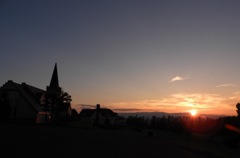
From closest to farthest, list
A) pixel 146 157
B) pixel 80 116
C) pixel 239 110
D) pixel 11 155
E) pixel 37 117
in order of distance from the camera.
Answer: pixel 11 155 < pixel 146 157 < pixel 37 117 < pixel 239 110 < pixel 80 116

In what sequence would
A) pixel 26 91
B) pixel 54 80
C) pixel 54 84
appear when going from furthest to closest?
pixel 54 80, pixel 54 84, pixel 26 91

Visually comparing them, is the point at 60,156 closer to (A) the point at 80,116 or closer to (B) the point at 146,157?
(B) the point at 146,157

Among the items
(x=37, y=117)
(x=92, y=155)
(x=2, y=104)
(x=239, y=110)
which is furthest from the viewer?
(x=239, y=110)

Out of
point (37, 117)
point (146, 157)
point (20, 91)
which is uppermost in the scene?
point (20, 91)

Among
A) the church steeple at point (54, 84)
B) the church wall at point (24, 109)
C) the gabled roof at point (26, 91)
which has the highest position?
the church steeple at point (54, 84)

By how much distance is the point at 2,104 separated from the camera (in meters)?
56.3

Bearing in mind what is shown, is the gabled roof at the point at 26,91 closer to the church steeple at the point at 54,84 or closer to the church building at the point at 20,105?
the church building at the point at 20,105

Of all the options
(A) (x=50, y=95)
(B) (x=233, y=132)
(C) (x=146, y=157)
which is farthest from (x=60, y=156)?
(B) (x=233, y=132)

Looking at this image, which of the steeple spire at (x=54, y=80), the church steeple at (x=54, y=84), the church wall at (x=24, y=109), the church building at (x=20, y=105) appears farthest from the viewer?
the steeple spire at (x=54, y=80)

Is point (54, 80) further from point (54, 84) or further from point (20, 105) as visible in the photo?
point (20, 105)

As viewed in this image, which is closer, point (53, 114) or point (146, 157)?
point (146, 157)

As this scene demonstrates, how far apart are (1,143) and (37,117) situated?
38984 mm

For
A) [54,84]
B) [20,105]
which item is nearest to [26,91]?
[20,105]

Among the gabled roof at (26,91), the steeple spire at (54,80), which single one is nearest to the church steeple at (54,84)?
the steeple spire at (54,80)
